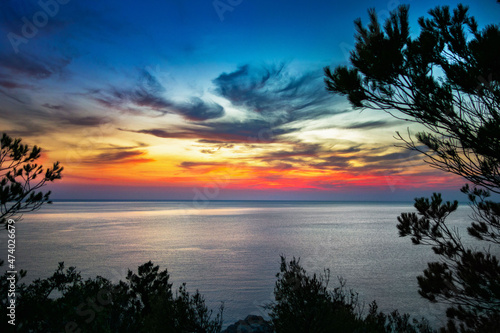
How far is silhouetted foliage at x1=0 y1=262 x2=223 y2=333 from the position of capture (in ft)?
24.8

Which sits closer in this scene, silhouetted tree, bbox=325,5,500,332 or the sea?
silhouetted tree, bbox=325,5,500,332

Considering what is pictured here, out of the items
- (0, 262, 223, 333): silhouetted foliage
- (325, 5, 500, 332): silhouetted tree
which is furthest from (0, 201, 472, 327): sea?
(325, 5, 500, 332): silhouetted tree

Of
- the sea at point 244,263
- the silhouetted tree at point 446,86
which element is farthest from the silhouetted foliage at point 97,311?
the silhouetted tree at point 446,86

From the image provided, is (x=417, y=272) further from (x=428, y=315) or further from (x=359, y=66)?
(x=359, y=66)

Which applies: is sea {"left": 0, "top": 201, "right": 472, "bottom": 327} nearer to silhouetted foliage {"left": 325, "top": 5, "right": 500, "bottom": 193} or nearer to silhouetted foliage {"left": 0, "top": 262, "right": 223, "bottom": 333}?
silhouetted foliage {"left": 0, "top": 262, "right": 223, "bottom": 333}

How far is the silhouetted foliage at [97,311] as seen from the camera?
24.8 feet

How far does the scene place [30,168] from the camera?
7.79m

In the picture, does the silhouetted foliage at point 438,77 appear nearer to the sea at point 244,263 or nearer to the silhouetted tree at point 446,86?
the silhouetted tree at point 446,86

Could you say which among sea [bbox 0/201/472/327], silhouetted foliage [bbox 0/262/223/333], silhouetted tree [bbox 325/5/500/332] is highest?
silhouetted tree [bbox 325/5/500/332]

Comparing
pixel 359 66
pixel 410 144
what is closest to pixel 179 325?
pixel 410 144

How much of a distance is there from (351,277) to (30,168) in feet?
80.3

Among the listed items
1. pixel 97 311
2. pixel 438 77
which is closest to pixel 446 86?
pixel 438 77

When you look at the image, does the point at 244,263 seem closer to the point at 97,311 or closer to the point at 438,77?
the point at 97,311

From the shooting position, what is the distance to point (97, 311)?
9320 millimetres
